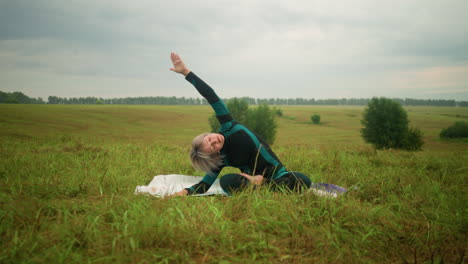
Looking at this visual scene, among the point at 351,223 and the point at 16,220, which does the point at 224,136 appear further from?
the point at 16,220

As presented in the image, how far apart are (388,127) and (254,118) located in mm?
21031

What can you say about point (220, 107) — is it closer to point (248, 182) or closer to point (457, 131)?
point (248, 182)

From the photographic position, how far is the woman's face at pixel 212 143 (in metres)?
3.59

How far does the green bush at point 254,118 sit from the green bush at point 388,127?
15010 mm

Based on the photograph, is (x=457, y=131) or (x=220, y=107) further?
(x=457, y=131)

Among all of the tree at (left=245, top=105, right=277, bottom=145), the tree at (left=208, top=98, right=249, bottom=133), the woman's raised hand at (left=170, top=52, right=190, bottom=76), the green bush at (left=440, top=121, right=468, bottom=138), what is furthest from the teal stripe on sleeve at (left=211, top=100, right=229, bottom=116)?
the green bush at (left=440, top=121, right=468, bottom=138)

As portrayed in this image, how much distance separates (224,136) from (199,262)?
2356 millimetres

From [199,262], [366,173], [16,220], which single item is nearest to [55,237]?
[16,220]

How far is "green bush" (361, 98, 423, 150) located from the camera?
34344 mm

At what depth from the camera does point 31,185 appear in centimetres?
326

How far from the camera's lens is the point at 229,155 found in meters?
3.89

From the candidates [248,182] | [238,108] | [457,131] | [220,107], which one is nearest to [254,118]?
[238,108]

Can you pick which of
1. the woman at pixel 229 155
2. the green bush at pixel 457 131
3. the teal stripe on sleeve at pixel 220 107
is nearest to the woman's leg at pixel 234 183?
the woman at pixel 229 155

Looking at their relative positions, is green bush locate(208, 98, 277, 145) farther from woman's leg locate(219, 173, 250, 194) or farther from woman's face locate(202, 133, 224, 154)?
woman's leg locate(219, 173, 250, 194)
